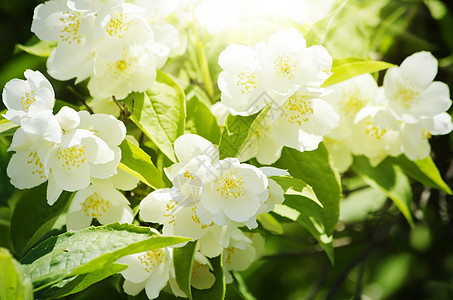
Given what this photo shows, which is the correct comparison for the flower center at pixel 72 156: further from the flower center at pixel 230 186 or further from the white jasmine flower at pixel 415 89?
the white jasmine flower at pixel 415 89

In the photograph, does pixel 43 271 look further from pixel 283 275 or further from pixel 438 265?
pixel 438 265

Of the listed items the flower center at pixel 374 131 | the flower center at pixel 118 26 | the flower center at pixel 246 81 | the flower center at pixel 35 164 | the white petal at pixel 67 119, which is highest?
the flower center at pixel 118 26

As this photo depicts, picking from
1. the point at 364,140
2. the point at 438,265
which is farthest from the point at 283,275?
the point at 364,140

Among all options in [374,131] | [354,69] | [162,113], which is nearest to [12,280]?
[162,113]

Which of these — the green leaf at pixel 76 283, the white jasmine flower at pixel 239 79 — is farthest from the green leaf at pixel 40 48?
the green leaf at pixel 76 283

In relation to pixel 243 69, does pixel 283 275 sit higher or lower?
lower

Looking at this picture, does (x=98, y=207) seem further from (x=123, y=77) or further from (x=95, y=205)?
(x=123, y=77)
